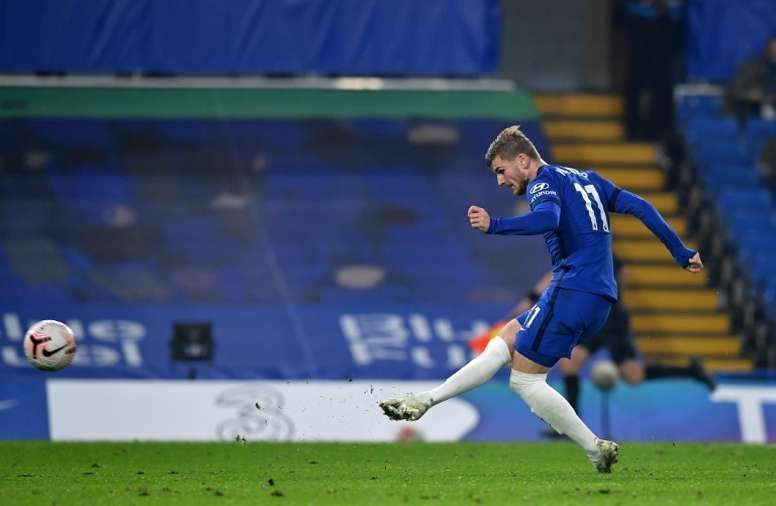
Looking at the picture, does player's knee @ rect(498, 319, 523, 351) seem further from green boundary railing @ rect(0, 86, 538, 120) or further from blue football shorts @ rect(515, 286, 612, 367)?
green boundary railing @ rect(0, 86, 538, 120)

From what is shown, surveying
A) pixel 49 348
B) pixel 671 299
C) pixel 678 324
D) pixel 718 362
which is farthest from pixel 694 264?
pixel 671 299

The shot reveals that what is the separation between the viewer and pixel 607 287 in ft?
30.1

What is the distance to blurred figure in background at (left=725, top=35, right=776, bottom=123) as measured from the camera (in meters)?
20.7

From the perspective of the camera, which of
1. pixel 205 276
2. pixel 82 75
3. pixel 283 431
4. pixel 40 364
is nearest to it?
pixel 40 364

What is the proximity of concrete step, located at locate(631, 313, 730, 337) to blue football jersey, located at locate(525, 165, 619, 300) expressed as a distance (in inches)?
401

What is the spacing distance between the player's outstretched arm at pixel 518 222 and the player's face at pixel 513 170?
1.62 feet

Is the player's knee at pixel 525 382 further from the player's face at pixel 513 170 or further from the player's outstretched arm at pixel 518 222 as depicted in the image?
the player's face at pixel 513 170

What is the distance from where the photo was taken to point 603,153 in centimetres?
2178

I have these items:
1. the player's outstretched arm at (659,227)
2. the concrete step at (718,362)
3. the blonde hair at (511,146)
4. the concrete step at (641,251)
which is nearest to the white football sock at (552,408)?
the player's outstretched arm at (659,227)

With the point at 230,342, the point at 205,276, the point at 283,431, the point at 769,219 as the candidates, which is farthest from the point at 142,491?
the point at 769,219

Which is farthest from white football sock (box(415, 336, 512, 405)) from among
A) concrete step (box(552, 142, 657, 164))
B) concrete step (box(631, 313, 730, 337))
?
concrete step (box(552, 142, 657, 164))

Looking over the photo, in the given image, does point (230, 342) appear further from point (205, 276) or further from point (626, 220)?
point (626, 220)

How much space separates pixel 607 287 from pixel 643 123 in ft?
43.4

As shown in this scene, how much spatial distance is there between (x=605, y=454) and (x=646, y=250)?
1199 cm
